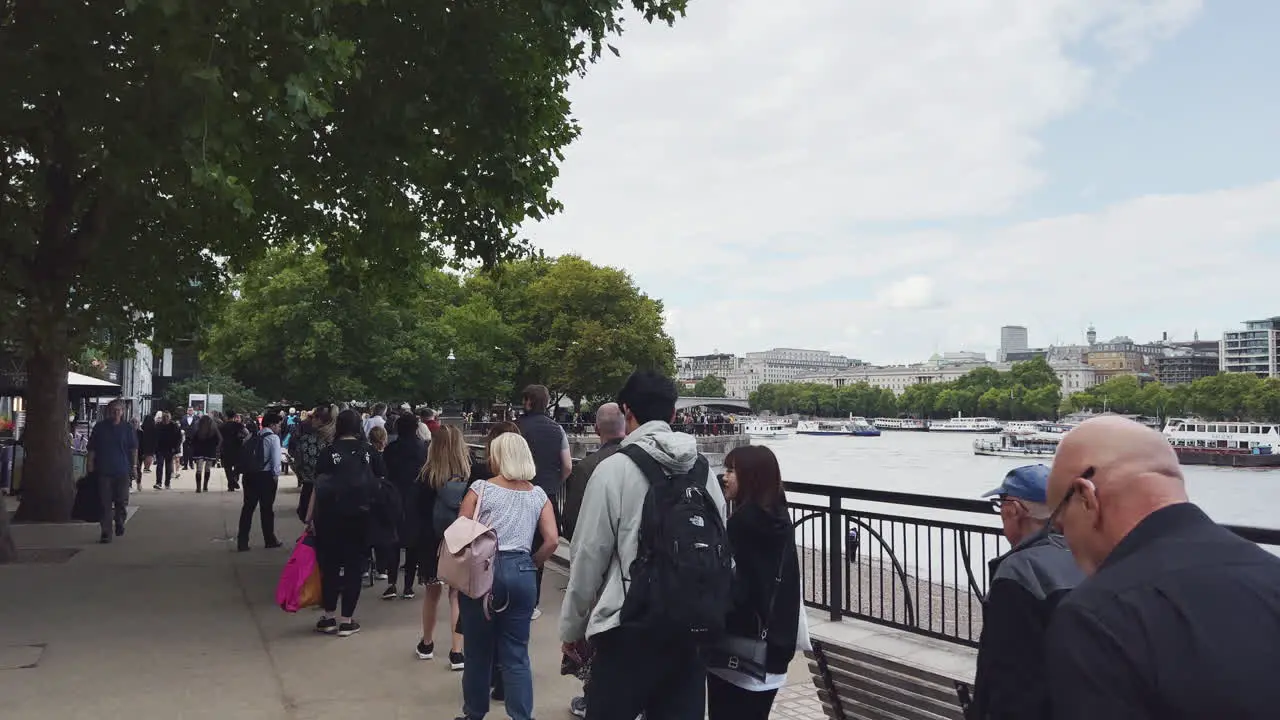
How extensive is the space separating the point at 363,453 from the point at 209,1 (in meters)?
3.66

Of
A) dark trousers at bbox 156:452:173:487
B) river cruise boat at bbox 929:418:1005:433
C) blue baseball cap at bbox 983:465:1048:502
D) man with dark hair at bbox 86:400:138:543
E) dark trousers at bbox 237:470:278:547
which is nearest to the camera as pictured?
blue baseball cap at bbox 983:465:1048:502

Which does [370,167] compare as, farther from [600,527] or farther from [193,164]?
[600,527]

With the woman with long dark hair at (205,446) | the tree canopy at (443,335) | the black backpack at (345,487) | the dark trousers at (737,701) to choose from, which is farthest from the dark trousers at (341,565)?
the woman with long dark hair at (205,446)

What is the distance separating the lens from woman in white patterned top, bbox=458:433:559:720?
529 cm

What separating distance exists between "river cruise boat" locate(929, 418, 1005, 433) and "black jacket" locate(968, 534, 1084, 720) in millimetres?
149820

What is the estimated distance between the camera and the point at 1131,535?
172 cm

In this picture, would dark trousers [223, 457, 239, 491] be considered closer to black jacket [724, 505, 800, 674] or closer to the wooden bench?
black jacket [724, 505, 800, 674]

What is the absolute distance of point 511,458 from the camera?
557cm

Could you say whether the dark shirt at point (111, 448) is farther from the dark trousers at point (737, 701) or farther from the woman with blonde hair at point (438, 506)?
the dark trousers at point (737, 701)

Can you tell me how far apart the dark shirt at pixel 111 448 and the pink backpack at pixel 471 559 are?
9.69 m

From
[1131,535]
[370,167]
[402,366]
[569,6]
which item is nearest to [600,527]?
[1131,535]

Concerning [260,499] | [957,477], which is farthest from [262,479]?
[957,477]

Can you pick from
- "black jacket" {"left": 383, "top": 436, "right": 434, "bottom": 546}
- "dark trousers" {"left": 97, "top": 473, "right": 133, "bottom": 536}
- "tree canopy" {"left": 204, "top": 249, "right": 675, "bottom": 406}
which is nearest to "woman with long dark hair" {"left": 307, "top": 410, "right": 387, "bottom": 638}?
"black jacket" {"left": 383, "top": 436, "right": 434, "bottom": 546}

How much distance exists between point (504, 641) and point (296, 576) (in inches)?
129
